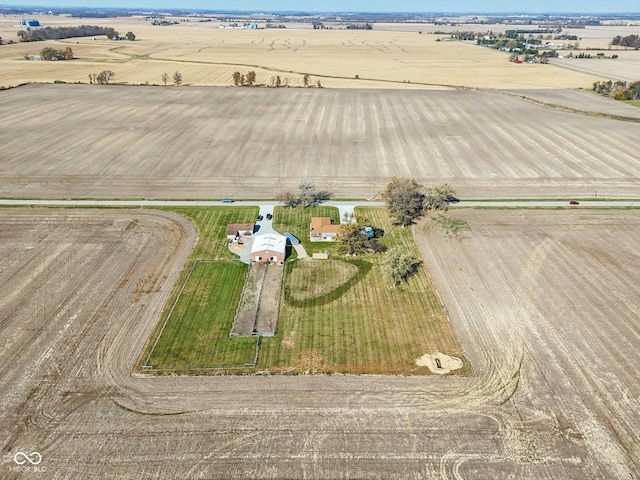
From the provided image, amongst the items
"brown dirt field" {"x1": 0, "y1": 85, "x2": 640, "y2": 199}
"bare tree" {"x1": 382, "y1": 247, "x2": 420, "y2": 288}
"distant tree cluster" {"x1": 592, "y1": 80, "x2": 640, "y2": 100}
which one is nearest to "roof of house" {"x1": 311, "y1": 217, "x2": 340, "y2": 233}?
"bare tree" {"x1": 382, "y1": 247, "x2": 420, "y2": 288}

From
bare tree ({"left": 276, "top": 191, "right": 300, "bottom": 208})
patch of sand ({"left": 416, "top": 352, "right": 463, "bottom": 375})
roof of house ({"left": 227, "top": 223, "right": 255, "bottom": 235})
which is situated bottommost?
patch of sand ({"left": 416, "top": 352, "right": 463, "bottom": 375})

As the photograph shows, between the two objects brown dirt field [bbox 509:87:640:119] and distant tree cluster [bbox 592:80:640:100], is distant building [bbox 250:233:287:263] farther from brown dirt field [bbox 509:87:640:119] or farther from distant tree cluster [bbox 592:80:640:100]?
distant tree cluster [bbox 592:80:640:100]

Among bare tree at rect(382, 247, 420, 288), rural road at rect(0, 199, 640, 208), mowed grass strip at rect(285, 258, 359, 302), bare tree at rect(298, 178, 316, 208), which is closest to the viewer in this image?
mowed grass strip at rect(285, 258, 359, 302)

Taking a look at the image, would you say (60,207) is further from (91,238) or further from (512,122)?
(512,122)

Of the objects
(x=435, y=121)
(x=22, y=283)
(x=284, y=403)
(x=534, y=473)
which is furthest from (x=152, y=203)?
(x=435, y=121)

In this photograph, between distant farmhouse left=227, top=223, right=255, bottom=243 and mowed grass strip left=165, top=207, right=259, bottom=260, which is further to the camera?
distant farmhouse left=227, top=223, right=255, bottom=243

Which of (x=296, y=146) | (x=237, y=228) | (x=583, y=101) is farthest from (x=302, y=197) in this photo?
(x=583, y=101)
